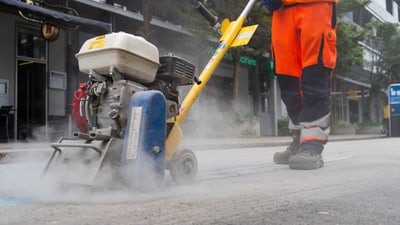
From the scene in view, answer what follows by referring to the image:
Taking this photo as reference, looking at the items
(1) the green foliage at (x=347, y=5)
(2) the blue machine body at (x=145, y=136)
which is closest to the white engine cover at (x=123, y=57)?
(2) the blue machine body at (x=145, y=136)

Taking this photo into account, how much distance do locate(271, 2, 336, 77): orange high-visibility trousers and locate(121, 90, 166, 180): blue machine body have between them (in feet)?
6.28

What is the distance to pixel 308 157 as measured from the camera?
4207 millimetres

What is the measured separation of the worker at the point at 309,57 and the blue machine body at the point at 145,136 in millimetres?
1863

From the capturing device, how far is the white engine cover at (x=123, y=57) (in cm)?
281

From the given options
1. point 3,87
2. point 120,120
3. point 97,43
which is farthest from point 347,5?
point 120,120

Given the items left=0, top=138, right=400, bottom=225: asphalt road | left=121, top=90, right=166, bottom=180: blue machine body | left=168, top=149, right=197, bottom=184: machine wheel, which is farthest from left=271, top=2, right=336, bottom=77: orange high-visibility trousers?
left=121, top=90, right=166, bottom=180: blue machine body

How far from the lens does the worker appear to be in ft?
13.6

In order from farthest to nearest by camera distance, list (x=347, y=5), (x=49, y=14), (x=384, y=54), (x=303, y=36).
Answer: (x=384, y=54), (x=347, y=5), (x=49, y=14), (x=303, y=36)

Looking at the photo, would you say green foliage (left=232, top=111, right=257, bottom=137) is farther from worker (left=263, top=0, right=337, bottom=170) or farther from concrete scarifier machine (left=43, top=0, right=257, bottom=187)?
concrete scarifier machine (left=43, top=0, right=257, bottom=187)

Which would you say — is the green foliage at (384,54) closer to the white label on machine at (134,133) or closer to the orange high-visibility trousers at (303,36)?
the orange high-visibility trousers at (303,36)

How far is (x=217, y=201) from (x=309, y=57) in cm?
207

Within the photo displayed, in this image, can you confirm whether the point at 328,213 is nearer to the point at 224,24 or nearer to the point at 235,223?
the point at 235,223

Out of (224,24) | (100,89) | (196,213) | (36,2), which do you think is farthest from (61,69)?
(196,213)

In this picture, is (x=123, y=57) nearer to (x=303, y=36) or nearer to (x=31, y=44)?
(x=303, y=36)
